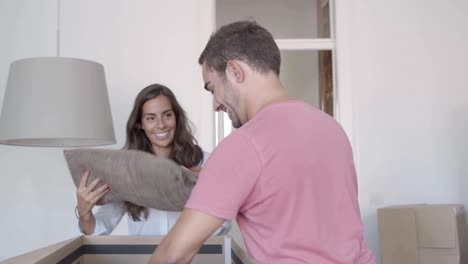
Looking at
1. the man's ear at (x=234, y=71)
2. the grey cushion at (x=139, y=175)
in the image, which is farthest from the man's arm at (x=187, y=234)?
the grey cushion at (x=139, y=175)

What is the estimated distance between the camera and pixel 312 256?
0.64 metres

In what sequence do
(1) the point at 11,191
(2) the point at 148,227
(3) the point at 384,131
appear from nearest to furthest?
1. (2) the point at 148,227
2. (1) the point at 11,191
3. (3) the point at 384,131

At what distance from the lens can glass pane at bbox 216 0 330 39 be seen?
9.72 ft

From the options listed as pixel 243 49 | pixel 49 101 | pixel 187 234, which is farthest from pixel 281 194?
pixel 49 101

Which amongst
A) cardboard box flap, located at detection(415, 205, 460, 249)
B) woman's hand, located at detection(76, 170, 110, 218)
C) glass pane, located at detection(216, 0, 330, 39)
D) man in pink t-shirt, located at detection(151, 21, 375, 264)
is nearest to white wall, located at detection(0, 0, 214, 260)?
glass pane, located at detection(216, 0, 330, 39)

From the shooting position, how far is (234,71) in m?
0.76

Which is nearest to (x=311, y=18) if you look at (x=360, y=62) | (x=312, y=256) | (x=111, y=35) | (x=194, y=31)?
(x=360, y=62)

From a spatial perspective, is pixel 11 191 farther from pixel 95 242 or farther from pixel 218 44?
pixel 218 44

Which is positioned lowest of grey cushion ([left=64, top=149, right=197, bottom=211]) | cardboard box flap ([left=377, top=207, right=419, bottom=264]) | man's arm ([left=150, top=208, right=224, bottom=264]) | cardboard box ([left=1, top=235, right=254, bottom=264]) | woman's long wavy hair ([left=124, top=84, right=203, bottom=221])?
cardboard box flap ([left=377, top=207, right=419, bottom=264])

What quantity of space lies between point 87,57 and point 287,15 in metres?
1.30

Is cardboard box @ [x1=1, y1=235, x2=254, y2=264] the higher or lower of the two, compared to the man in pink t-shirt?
lower

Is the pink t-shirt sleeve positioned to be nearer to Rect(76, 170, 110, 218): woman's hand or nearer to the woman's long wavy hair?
Rect(76, 170, 110, 218): woman's hand

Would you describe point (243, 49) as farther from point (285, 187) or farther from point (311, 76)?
point (311, 76)

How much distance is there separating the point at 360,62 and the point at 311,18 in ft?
1.61
